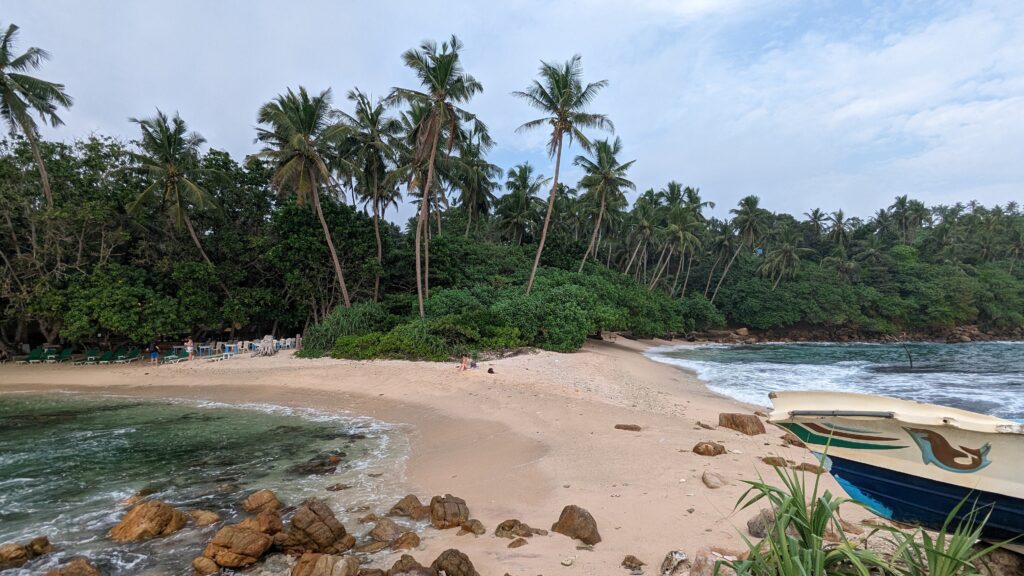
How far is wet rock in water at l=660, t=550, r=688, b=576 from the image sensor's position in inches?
140

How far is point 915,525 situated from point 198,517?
734 centimetres

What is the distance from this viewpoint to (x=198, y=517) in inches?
220

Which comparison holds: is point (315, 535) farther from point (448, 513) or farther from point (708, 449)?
point (708, 449)

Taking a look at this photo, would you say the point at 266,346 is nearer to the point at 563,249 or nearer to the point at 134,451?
the point at 134,451

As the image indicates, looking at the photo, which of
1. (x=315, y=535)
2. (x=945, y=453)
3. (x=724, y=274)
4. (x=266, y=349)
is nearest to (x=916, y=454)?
(x=945, y=453)

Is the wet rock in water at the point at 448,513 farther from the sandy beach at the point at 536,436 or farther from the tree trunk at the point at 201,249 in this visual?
the tree trunk at the point at 201,249

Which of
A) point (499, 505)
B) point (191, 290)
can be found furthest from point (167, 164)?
A: point (499, 505)

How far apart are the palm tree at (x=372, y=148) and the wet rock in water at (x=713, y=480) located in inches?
782

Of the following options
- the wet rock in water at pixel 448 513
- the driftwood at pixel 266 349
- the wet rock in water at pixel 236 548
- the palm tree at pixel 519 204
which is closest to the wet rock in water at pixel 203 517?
the wet rock in water at pixel 236 548

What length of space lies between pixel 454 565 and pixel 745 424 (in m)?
6.44

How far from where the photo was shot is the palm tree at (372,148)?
23.2 metres

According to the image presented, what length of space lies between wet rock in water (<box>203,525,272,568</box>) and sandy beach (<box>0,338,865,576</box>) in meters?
1.10

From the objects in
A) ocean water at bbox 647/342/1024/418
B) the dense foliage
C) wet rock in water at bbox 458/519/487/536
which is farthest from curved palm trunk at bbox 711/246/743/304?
wet rock in water at bbox 458/519/487/536

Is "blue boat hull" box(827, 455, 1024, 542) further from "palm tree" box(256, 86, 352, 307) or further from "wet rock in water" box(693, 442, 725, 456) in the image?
"palm tree" box(256, 86, 352, 307)
